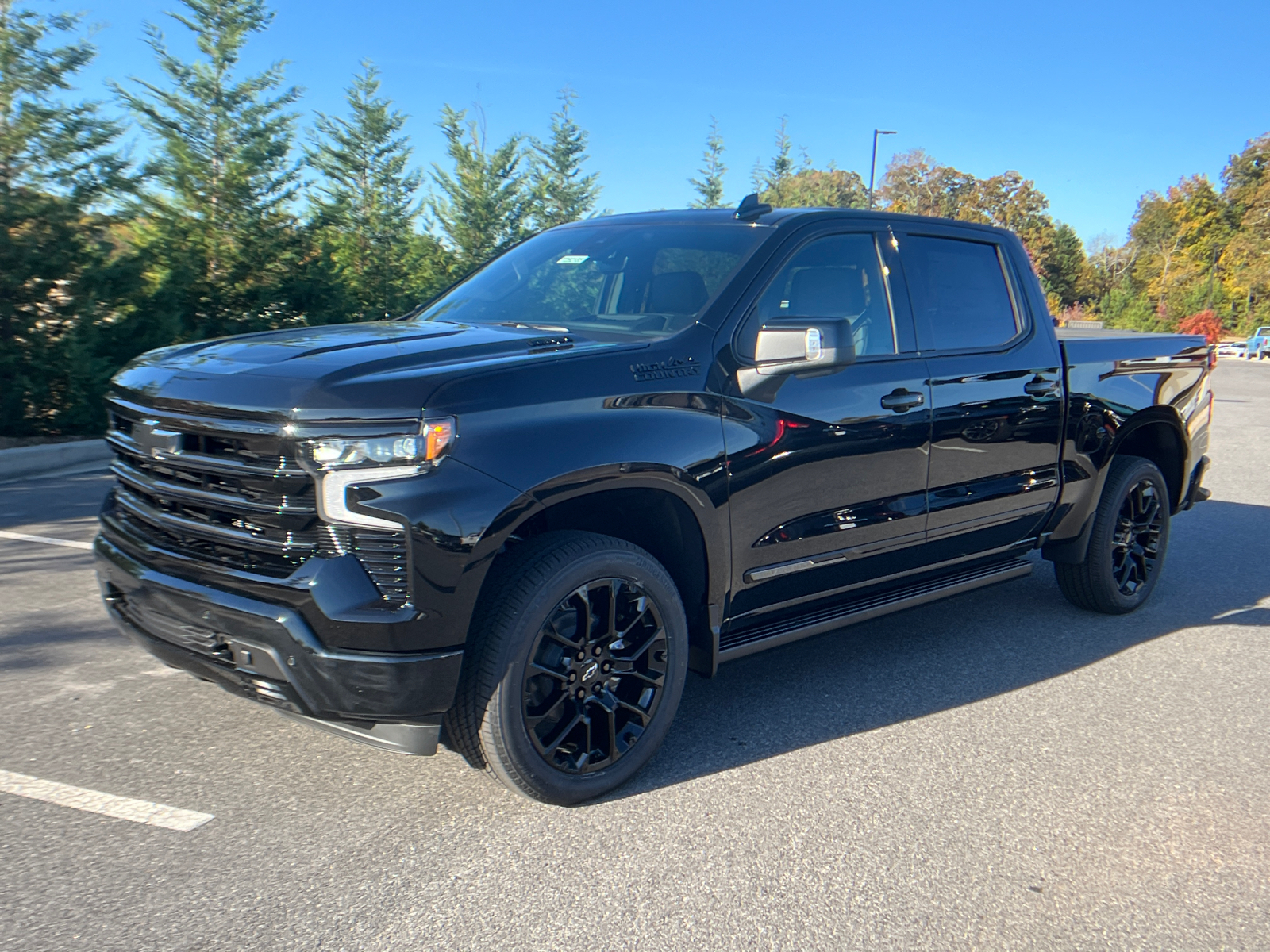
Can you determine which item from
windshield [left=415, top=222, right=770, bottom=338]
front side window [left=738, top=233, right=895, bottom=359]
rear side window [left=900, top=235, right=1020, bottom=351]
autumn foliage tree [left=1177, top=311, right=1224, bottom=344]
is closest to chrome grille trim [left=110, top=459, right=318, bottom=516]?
windshield [left=415, top=222, right=770, bottom=338]

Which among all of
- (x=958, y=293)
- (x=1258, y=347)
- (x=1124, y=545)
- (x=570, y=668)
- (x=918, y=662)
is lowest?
(x=1258, y=347)

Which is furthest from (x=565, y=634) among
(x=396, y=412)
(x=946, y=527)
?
(x=946, y=527)

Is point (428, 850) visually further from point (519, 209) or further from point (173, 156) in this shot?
point (519, 209)

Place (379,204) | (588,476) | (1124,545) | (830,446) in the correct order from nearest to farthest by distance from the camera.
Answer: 1. (588,476)
2. (830,446)
3. (1124,545)
4. (379,204)

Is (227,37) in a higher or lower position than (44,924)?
higher

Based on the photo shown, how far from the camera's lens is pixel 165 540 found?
10.7 feet

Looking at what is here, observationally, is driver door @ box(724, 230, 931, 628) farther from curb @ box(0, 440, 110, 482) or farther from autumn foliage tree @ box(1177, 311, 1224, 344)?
autumn foliage tree @ box(1177, 311, 1224, 344)

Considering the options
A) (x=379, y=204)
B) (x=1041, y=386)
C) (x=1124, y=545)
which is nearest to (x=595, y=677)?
(x=1041, y=386)

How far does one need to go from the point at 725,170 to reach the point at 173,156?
19448 mm

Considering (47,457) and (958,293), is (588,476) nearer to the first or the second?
(958,293)

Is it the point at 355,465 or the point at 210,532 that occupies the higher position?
the point at 355,465

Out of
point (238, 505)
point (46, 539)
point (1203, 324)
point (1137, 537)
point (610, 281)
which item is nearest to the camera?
point (238, 505)

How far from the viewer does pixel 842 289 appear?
4.25 metres

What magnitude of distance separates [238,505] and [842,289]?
250cm
